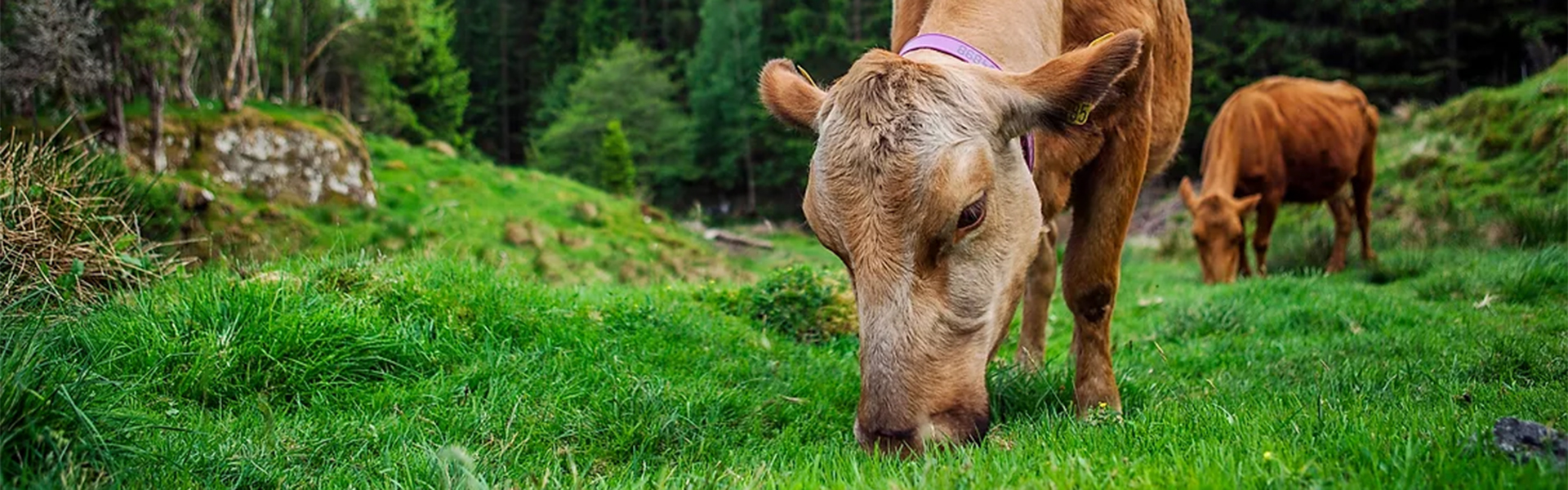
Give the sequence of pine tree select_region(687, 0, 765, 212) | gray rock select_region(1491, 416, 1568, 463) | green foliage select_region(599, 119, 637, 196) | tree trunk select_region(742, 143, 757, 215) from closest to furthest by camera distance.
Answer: gray rock select_region(1491, 416, 1568, 463) → green foliage select_region(599, 119, 637, 196) → tree trunk select_region(742, 143, 757, 215) → pine tree select_region(687, 0, 765, 212)

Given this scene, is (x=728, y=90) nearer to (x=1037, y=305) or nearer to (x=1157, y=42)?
(x=1037, y=305)

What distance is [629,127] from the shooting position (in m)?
45.9

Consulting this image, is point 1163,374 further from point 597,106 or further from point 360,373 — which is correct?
point 597,106

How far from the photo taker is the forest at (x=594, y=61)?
1588 centimetres

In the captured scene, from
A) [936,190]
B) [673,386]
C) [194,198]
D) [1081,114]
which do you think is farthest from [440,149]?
[936,190]

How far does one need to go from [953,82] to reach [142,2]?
18.1m

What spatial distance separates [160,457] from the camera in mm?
2365

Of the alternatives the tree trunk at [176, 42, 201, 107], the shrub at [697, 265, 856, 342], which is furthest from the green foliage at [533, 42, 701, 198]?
the shrub at [697, 265, 856, 342]

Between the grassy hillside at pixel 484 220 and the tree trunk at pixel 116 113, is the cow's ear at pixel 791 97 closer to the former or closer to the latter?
the grassy hillside at pixel 484 220

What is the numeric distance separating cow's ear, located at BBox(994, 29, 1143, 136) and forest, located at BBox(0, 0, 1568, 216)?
597 inches

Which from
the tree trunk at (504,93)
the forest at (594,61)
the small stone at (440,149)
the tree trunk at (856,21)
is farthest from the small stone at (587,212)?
the tree trunk at (504,93)

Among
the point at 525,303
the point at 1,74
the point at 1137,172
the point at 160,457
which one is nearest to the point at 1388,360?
the point at 1137,172

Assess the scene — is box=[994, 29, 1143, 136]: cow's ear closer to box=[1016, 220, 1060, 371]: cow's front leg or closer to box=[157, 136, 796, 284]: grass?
box=[1016, 220, 1060, 371]: cow's front leg

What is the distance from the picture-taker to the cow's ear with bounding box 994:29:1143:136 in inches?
107
